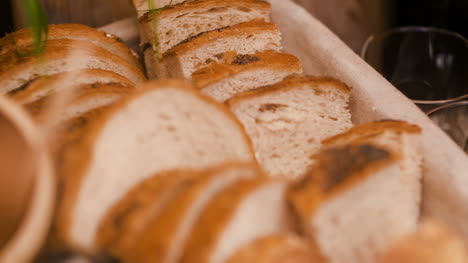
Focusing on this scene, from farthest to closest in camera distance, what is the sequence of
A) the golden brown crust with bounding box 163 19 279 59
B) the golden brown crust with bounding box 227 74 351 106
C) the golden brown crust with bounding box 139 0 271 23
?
the golden brown crust with bounding box 139 0 271 23, the golden brown crust with bounding box 163 19 279 59, the golden brown crust with bounding box 227 74 351 106

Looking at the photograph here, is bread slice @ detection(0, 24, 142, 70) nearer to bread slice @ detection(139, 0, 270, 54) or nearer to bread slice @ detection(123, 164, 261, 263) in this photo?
bread slice @ detection(139, 0, 270, 54)

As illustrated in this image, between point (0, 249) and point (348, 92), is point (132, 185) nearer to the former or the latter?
point (0, 249)

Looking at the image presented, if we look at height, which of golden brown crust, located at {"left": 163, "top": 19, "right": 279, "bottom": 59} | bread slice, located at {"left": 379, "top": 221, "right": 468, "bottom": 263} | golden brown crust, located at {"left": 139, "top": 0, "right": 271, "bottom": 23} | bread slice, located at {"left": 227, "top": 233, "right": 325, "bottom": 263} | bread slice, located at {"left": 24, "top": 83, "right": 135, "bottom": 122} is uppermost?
golden brown crust, located at {"left": 139, "top": 0, "right": 271, "bottom": 23}

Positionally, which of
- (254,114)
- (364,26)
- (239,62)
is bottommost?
(364,26)

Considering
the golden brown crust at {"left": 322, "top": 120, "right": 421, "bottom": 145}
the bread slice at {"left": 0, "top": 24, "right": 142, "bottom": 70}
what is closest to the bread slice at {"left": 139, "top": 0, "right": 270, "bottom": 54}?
the bread slice at {"left": 0, "top": 24, "right": 142, "bottom": 70}

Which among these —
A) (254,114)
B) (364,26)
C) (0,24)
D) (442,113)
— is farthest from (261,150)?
(364,26)

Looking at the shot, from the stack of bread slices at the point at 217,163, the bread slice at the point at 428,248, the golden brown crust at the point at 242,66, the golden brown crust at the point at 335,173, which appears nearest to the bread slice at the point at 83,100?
the stack of bread slices at the point at 217,163

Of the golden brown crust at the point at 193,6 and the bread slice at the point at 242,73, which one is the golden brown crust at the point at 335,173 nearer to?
the bread slice at the point at 242,73

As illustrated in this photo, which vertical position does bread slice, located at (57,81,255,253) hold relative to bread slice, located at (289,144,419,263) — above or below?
above
